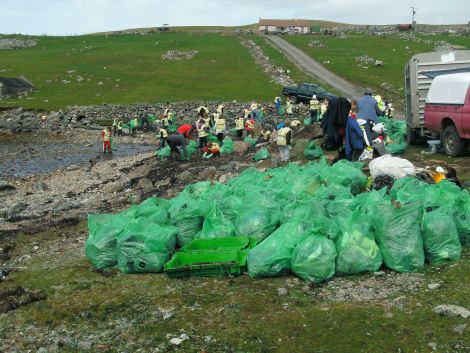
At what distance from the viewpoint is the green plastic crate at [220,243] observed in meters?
8.21

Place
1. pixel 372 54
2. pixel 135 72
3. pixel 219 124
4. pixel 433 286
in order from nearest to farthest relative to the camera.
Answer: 1. pixel 433 286
2. pixel 219 124
3. pixel 135 72
4. pixel 372 54

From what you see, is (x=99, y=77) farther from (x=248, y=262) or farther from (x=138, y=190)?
(x=248, y=262)

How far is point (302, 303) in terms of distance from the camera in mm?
6547

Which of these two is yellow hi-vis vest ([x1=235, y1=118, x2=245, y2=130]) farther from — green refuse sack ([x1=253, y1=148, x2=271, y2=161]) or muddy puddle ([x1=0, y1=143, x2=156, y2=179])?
green refuse sack ([x1=253, y1=148, x2=271, y2=161])

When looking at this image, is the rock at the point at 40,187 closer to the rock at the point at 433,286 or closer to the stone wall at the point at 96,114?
the rock at the point at 433,286

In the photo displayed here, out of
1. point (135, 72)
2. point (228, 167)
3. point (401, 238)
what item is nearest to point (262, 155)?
point (228, 167)

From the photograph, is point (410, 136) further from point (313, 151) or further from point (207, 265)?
point (207, 265)

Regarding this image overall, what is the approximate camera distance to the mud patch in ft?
23.5

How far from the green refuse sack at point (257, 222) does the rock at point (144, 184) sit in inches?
311

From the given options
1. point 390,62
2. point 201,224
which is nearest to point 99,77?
point 390,62

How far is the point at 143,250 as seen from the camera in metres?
8.09

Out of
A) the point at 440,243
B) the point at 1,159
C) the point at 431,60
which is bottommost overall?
the point at 1,159

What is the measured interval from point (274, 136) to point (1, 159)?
45.2ft

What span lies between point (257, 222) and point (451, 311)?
3262 mm
